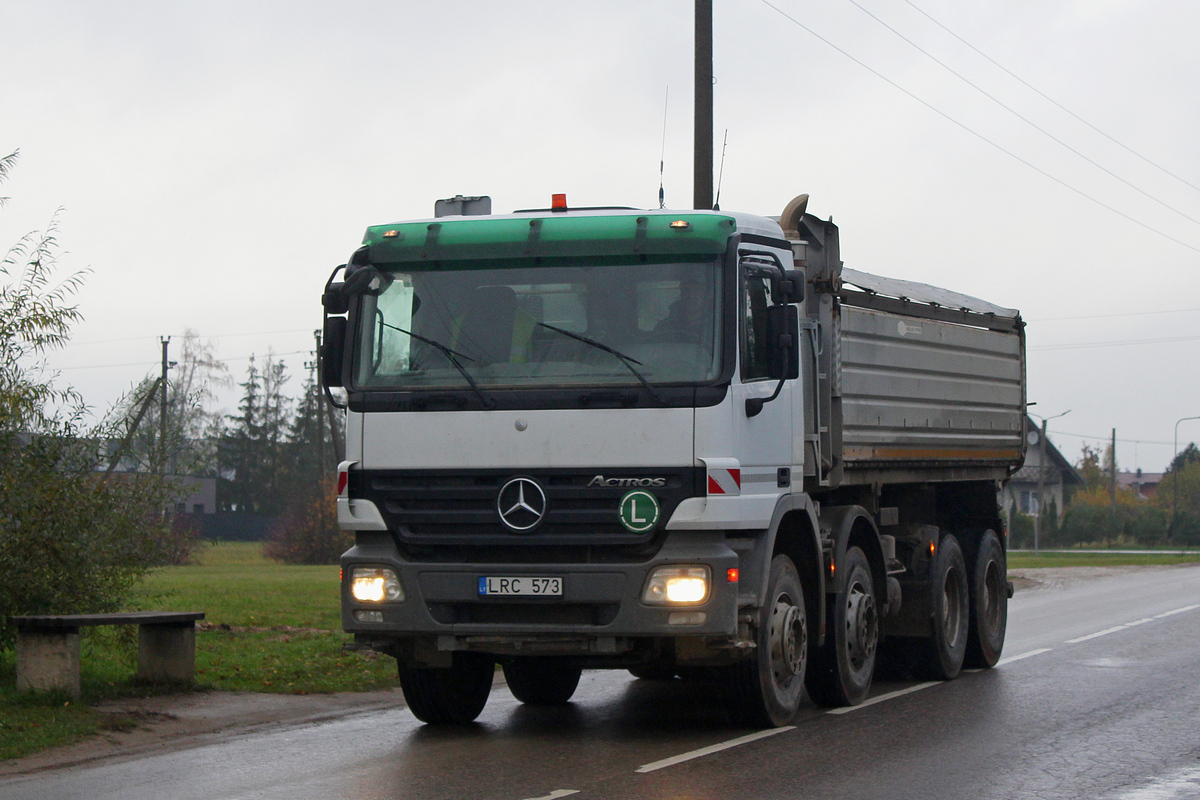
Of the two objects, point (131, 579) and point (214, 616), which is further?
point (214, 616)

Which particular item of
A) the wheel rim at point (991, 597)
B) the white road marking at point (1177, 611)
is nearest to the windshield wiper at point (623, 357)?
the wheel rim at point (991, 597)

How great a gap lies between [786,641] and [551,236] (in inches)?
114

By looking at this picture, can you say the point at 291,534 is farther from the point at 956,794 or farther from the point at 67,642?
the point at 956,794

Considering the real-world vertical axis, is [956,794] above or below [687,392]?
below

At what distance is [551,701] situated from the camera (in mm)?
11242

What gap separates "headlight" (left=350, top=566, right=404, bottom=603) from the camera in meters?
8.92

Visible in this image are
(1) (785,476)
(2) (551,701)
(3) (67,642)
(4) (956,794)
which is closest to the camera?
(4) (956,794)

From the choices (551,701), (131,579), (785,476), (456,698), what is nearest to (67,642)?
(131,579)

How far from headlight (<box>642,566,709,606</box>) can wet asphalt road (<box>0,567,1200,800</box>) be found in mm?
857

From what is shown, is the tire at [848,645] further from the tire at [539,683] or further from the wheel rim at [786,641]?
the tire at [539,683]

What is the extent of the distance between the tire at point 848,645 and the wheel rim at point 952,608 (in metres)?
1.77

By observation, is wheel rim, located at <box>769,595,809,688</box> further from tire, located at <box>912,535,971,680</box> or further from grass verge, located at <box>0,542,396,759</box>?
grass verge, located at <box>0,542,396,759</box>

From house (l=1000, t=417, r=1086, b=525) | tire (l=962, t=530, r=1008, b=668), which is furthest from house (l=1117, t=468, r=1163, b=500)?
tire (l=962, t=530, r=1008, b=668)

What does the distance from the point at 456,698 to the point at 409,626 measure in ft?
4.37
